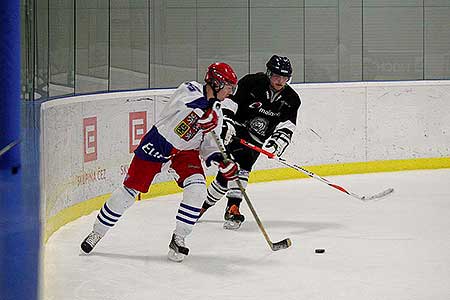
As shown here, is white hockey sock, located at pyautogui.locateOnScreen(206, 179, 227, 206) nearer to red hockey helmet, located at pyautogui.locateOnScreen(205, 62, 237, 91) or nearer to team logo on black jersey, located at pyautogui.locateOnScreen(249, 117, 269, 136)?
team logo on black jersey, located at pyautogui.locateOnScreen(249, 117, 269, 136)

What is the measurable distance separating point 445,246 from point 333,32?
407cm

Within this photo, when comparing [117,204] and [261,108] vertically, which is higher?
[261,108]

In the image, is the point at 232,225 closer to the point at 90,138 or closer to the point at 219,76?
the point at 90,138

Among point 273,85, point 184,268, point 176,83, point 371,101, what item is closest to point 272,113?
point 273,85

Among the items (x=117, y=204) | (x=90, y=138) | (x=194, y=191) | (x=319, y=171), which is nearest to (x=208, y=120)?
(x=194, y=191)

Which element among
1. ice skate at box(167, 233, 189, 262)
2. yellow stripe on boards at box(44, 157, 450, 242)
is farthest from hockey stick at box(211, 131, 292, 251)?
yellow stripe on boards at box(44, 157, 450, 242)

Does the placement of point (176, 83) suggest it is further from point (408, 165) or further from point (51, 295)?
point (51, 295)

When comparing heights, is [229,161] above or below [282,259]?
above

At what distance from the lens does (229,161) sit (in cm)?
506

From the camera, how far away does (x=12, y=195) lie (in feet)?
9.12

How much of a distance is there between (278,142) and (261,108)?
0.78 feet

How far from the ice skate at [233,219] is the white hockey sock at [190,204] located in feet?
3.25

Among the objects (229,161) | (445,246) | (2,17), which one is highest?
(2,17)

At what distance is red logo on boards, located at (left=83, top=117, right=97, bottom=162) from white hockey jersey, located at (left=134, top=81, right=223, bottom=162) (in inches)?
52.6
